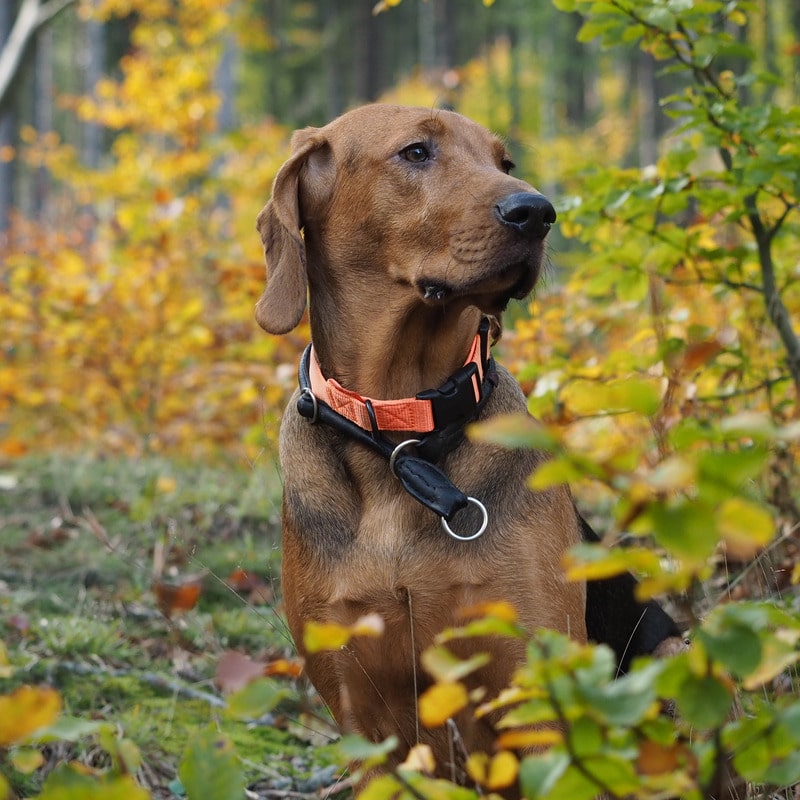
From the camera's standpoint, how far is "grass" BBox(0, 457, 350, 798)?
11.1ft

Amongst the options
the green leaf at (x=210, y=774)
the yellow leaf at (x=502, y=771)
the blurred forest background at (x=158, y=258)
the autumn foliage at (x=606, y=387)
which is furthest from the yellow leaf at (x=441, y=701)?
the blurred forest background at (x=158, y=258)

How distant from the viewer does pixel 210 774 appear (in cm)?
148

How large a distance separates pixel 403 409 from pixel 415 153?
864 mm

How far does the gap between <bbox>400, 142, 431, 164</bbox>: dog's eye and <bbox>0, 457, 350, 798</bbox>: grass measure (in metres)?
1.32

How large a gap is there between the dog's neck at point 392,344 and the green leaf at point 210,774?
186 cm

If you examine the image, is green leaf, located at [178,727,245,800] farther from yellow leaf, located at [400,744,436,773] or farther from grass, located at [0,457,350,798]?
grass, located at [0,457,350,798]

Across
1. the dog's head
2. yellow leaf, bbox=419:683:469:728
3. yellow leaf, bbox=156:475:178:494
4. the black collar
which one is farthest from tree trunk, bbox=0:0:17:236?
yellow leaf, bbox=419:683:469:728

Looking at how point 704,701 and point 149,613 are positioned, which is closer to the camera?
point 704,701

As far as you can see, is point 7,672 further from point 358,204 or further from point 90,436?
point 90,436

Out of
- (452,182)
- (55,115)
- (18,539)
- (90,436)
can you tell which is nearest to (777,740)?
(452,182)

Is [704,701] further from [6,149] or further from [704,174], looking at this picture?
[6,149]

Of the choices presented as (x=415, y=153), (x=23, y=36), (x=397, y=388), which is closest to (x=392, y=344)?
(x=397, y=388)

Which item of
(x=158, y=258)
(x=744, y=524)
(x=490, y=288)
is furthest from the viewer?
(x=158, y=258)

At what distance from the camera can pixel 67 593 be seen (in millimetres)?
4641
